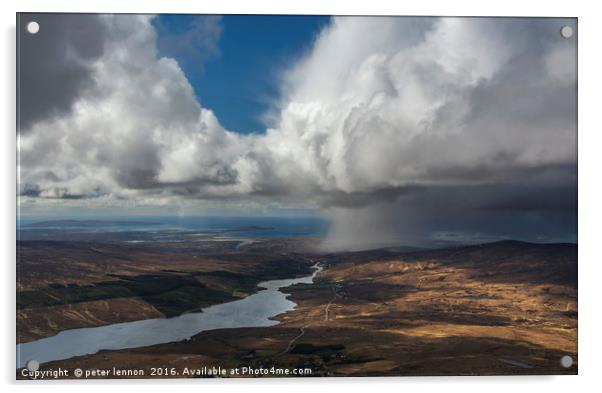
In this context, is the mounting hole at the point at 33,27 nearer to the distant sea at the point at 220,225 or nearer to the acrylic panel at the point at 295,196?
the acrylic panel at the point at 295,196

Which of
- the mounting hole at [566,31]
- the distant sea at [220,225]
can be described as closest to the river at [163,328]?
the distant sea at [220,225]

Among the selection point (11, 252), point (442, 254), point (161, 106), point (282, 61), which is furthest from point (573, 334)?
point (11, 252)

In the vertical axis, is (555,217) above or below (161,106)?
below

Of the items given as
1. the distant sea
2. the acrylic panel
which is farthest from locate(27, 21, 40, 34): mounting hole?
the distant sea

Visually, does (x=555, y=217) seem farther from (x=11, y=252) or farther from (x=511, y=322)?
(x=11, y=252)

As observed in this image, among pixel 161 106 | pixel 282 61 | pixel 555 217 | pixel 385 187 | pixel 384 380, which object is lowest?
pixel 384 380

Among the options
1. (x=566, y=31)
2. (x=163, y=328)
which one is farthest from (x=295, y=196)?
(x=566, y=31)
